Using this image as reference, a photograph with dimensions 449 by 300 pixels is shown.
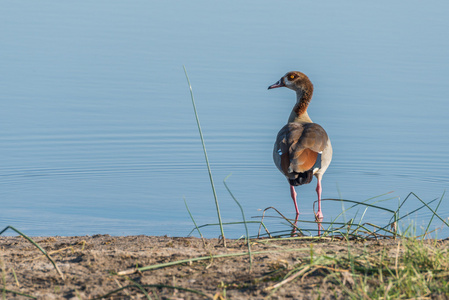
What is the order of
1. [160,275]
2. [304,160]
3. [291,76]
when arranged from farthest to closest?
[291,76] < [304,160] < [160,275]

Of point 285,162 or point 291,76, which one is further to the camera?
point 291,76

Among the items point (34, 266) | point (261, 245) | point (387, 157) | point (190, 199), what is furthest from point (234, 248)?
point (387, 157)

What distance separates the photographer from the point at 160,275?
176 inches

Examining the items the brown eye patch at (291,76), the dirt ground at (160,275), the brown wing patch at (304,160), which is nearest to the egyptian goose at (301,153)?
the brown wing patch at (304,160)

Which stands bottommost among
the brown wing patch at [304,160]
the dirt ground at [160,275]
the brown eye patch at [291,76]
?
the dirt ground at [160,275]

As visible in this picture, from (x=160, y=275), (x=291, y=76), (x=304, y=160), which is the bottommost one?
(x=160, y=275)

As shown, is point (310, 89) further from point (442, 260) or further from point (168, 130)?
point (442, 260)

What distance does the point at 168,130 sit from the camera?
12.4 meters

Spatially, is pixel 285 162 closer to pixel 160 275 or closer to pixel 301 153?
pixel 301 153

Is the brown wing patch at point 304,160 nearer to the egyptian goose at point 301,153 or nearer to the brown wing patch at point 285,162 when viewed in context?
the egyptian goose at point 301,153

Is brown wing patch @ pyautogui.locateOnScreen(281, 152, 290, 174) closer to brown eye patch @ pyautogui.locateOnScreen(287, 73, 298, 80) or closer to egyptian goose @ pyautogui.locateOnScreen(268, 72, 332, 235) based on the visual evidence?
egyptian goose @ pyautogui.locateOnScreen(268, 72, 332, 235)

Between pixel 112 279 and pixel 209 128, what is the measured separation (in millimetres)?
8234

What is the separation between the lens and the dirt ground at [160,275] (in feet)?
13.4

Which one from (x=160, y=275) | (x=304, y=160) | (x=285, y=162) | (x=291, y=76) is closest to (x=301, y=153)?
(x=304, y=160)
